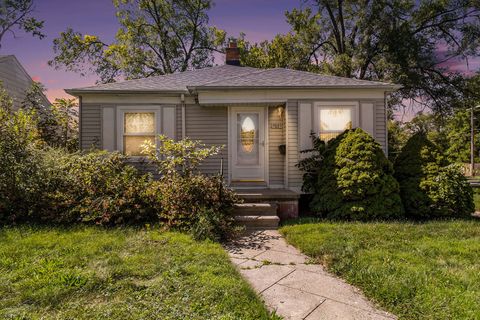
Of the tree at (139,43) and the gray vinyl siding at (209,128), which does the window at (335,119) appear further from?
the tree at (139,43)

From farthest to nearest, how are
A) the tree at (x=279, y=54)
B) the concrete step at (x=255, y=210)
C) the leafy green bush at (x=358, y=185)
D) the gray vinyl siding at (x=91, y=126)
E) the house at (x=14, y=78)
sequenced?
the tree at (x=279, y=54) < the house at (x=14, y=78) < the gray vinyl siding at (x=91, y=126) < the concrete step at (x=255, y=210) < the leafy green bush at (x=358, y=185)

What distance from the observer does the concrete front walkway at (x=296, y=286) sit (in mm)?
2617

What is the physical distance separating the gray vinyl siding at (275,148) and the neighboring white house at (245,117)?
0.03 m

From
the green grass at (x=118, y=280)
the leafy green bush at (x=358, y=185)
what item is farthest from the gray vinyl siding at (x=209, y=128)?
the green grass at (x=118, y=280)

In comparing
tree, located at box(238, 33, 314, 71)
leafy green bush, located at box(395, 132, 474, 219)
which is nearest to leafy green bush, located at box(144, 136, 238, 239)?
leafy green bush, located at box(395, 132, 474, 219)

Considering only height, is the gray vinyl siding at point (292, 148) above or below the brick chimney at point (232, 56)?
below

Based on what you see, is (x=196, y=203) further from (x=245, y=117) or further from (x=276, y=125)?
(x=276, y=125)

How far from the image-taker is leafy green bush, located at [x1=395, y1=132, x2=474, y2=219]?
5758 millimetres

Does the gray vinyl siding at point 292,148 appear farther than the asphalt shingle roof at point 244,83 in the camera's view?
Yes

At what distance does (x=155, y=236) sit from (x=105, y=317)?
2.23m

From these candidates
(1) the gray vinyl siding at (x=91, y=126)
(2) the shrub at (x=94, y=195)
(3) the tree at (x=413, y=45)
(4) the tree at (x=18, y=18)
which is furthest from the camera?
(4) the tree at (x=18, y=18)

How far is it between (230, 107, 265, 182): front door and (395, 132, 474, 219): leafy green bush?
3.31m

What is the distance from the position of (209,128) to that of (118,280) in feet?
17.3

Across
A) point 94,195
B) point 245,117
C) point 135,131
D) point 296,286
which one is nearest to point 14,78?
point 135,131
